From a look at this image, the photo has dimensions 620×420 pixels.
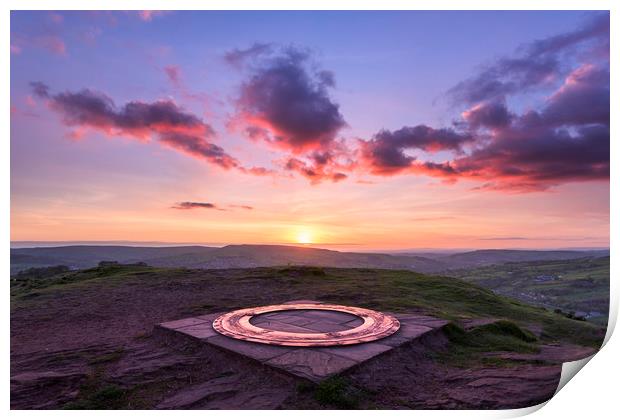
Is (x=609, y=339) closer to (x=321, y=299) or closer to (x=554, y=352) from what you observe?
(x=554, y=352)

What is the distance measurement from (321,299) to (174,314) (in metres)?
3.65

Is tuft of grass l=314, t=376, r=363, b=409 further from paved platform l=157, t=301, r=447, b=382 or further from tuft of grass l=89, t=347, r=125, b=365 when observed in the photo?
tuft of grass l=89, t=347, r=125, b=365

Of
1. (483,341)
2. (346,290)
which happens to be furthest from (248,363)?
(346,290)

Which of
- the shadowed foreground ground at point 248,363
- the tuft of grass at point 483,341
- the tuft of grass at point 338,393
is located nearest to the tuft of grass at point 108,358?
the shadowed foreground ground at point 248,363

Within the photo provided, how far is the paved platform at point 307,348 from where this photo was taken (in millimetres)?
4637

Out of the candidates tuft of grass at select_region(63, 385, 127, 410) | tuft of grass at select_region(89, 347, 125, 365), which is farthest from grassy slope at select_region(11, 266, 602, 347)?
tuft of grass at select_region(63, 385, 127, 410)

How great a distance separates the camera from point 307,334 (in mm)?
5711

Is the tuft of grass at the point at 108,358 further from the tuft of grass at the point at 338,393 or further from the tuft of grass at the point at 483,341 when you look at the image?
the tuft of grass at the point at 483,341

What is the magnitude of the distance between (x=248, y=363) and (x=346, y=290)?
20.0ft

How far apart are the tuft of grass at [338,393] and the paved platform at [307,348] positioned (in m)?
0.11

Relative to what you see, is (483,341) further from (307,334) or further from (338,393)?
(338,393)

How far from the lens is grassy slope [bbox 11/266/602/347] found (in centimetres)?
859

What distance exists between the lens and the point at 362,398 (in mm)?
4266

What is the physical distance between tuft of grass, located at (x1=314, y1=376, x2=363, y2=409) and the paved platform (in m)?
0.11
